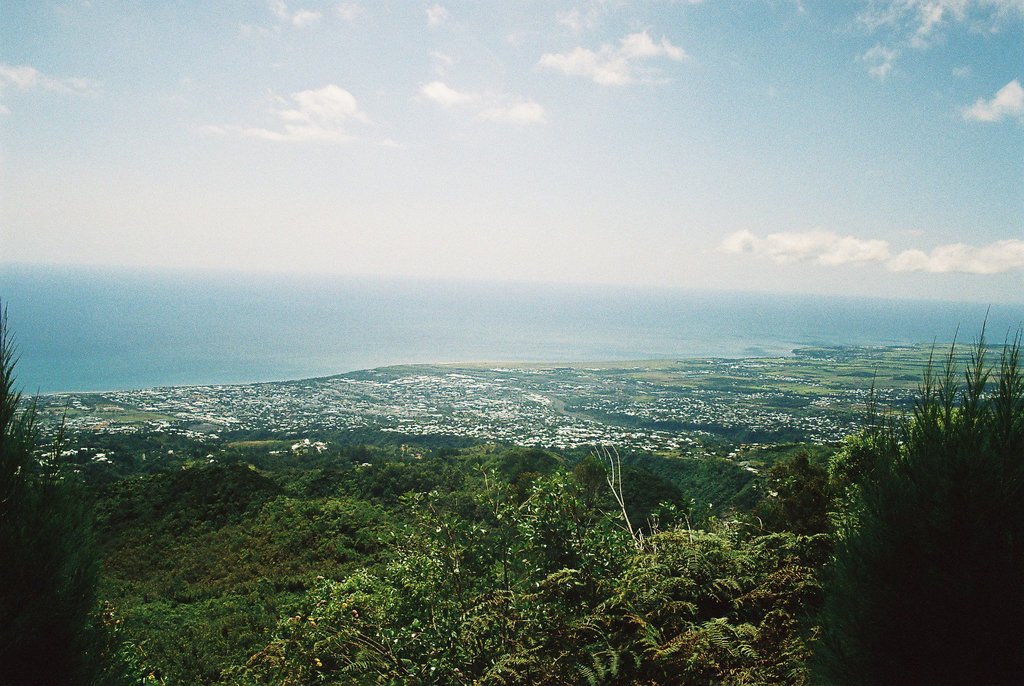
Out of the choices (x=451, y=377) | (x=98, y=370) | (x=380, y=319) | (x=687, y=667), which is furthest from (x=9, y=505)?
(x=380, y=319)

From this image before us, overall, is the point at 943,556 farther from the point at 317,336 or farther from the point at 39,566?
the point at 317,336

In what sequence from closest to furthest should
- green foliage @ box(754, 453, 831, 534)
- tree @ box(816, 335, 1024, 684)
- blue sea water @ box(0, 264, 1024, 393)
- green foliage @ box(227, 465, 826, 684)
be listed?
1. tree @ box(816, 335, 1024, 684)
2. green foliage @ box(227, 465, 826, 684)
3. green foliage @ box(754, 453, 831, 534)
4. blue sea water @ box(0, 264, 1024, 393)

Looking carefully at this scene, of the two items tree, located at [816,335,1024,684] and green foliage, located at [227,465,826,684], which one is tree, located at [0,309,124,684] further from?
tree, located at [816,335,1024,684]

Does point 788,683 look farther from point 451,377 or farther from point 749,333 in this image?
point 749,333

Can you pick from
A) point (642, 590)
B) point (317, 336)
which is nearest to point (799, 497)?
point (642, 590)

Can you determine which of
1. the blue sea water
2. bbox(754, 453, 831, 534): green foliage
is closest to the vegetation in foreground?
bbox(754, 453, 831, 534): green foliage

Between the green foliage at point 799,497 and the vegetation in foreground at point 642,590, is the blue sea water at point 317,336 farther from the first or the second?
the vegetation in foreground at point 642,590

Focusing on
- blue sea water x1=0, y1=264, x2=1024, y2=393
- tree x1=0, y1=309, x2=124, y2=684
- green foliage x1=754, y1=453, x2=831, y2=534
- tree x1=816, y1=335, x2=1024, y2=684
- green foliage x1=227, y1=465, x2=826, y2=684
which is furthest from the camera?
blue sea water x1=0, y1=264, x2=1024, y2=393
